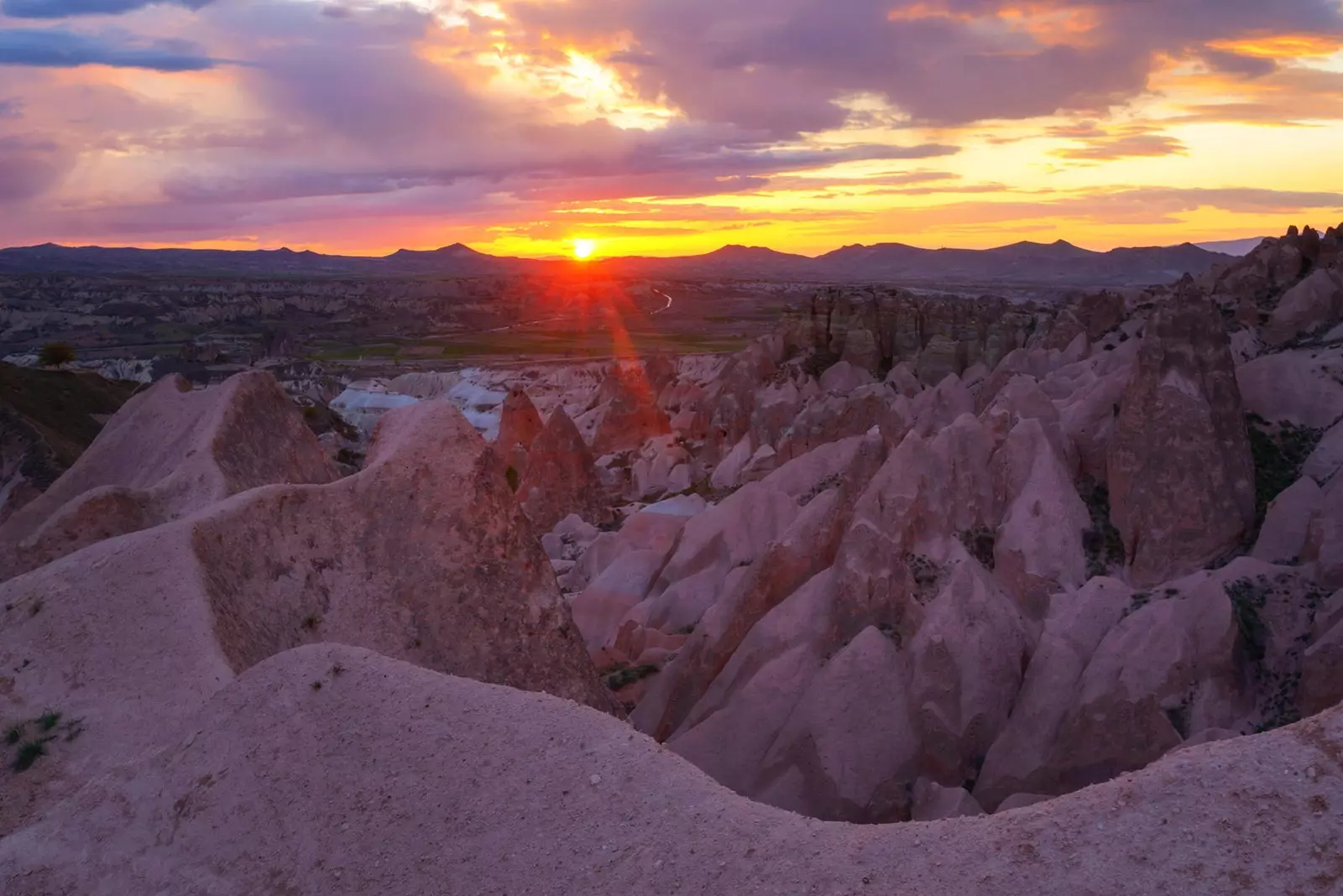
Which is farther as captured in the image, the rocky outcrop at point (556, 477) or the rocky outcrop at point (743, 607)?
the rocky outcrop at point (556, 477)

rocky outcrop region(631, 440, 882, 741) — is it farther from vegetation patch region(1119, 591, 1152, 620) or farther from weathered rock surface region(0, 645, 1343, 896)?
weathered rock surface region(0, 645, 1343, 896)

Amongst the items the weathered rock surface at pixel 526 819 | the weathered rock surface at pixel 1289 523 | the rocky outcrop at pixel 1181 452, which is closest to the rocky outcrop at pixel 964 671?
the rocky outcrop at pixel 1181 452

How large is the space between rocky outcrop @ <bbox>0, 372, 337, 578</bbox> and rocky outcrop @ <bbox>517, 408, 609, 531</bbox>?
40.6 feet

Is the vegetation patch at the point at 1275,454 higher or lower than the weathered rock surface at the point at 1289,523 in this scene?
higher

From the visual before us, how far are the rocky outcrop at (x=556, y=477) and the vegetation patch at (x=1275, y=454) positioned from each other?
19.7 meters

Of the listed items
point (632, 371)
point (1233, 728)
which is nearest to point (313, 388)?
point (632, 371)

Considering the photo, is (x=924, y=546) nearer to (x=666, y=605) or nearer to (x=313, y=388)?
(x=666, y=605)

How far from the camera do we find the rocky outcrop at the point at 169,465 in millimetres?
14625

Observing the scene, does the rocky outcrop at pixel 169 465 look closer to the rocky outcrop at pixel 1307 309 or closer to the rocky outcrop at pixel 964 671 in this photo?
the rocky outcrop at pixel 964 671

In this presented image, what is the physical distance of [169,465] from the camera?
18.1 metres

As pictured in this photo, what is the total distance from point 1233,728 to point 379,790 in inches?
449

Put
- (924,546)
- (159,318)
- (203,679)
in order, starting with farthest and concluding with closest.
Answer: (159,318)
(924,546)
(203,679)

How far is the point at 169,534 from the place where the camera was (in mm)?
11344

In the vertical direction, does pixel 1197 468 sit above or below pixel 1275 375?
below
